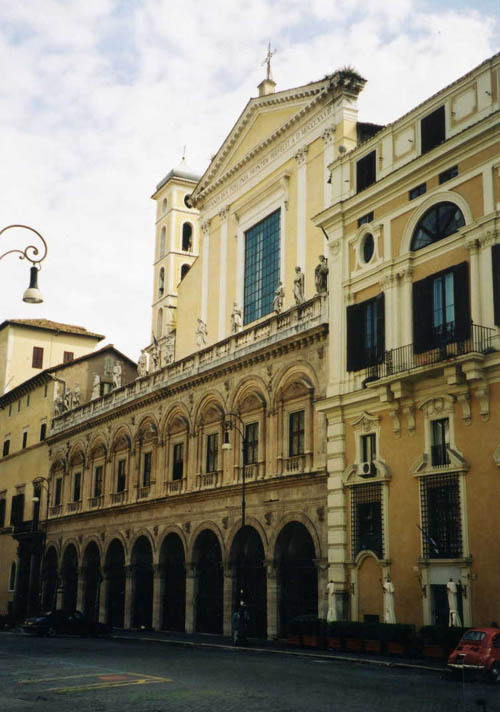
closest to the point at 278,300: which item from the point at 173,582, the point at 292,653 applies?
the point at 173,582

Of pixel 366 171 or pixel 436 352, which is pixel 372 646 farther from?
pixel 366 171

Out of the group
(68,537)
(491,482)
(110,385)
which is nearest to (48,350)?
(110,385)

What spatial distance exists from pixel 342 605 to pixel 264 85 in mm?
32307

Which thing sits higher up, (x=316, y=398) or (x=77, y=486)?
(x=316, y=398)

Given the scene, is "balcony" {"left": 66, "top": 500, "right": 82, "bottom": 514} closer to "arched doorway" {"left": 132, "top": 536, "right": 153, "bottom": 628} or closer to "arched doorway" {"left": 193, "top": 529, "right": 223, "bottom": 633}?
"arched doorway" {"left": 132, "top": 536, "right": 153, "bottom": 628}

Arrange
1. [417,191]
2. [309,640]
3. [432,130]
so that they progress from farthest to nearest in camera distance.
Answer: [417,191], [432,130], [309,640]

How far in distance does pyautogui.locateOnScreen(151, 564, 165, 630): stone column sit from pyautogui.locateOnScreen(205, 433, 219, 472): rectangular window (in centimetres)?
661

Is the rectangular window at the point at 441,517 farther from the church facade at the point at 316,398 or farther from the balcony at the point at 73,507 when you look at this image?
the balcony at the point at 73,507

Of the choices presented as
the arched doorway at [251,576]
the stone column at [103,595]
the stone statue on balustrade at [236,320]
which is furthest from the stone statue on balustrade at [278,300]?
the stone column at [103,595]

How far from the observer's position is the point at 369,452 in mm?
32656

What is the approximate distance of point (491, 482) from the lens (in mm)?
27125

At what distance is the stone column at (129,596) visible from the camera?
48844 mm

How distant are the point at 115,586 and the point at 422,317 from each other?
29450 millimetres

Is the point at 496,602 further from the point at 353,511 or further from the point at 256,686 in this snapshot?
the point at 256,686
